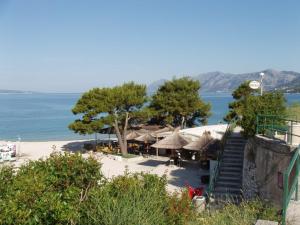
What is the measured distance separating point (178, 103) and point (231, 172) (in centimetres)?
2103

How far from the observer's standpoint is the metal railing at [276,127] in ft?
36.8

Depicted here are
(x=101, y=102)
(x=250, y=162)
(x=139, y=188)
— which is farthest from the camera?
(x=101, y=102)

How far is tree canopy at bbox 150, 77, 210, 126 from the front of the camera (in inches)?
1431

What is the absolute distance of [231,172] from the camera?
15570mm

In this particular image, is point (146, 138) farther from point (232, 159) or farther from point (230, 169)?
point (230, 169)

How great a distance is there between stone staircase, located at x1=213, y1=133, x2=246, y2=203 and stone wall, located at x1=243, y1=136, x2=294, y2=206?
641mm

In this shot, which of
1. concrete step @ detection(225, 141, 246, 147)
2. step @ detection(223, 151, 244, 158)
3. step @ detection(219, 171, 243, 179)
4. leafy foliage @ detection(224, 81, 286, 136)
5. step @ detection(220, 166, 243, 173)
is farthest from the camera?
concrete step @ detection(225, 141, 246, 147)

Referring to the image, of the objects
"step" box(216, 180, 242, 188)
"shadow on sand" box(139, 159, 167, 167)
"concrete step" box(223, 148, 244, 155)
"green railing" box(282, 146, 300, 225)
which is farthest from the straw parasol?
"green railing" box(282, 146, 300, 225)

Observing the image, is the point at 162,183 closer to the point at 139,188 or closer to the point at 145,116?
the point at 139,188

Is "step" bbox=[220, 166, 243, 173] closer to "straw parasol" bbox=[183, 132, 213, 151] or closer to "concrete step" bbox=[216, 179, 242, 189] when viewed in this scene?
"concrete step" bbox=[216, 179, 242, 189]

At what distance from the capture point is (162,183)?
339 inches

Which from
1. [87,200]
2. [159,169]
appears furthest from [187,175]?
[87,200]

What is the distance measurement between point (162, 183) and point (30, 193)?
2894 millimetres

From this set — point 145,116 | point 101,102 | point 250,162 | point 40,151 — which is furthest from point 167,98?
point 250,162
